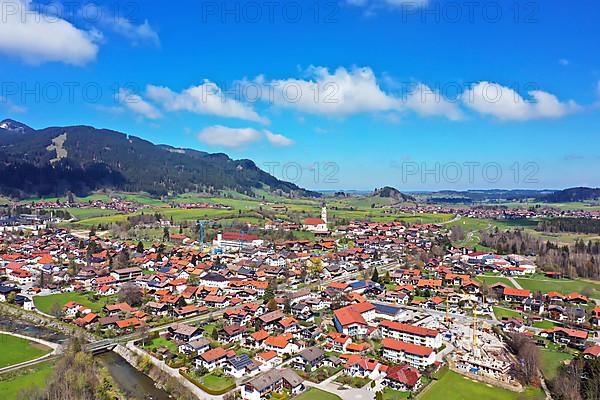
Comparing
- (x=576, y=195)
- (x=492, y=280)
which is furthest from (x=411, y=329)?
(x=576, y=195)

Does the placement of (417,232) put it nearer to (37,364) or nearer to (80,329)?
(80,329)

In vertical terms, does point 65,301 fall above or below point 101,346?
above

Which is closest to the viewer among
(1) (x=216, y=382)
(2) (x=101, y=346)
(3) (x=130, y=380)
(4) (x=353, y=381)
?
(4) (x=353, y=381)

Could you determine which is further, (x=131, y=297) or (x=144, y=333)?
(x=131, y=297)

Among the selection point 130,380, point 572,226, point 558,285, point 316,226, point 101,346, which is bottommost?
point 130,380

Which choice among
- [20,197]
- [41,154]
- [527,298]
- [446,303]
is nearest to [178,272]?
[446,303]

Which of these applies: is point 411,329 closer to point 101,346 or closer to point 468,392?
point 468,392

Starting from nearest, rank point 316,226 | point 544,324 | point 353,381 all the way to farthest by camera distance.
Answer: point 353,381 → point 544,324 → point 316,226
